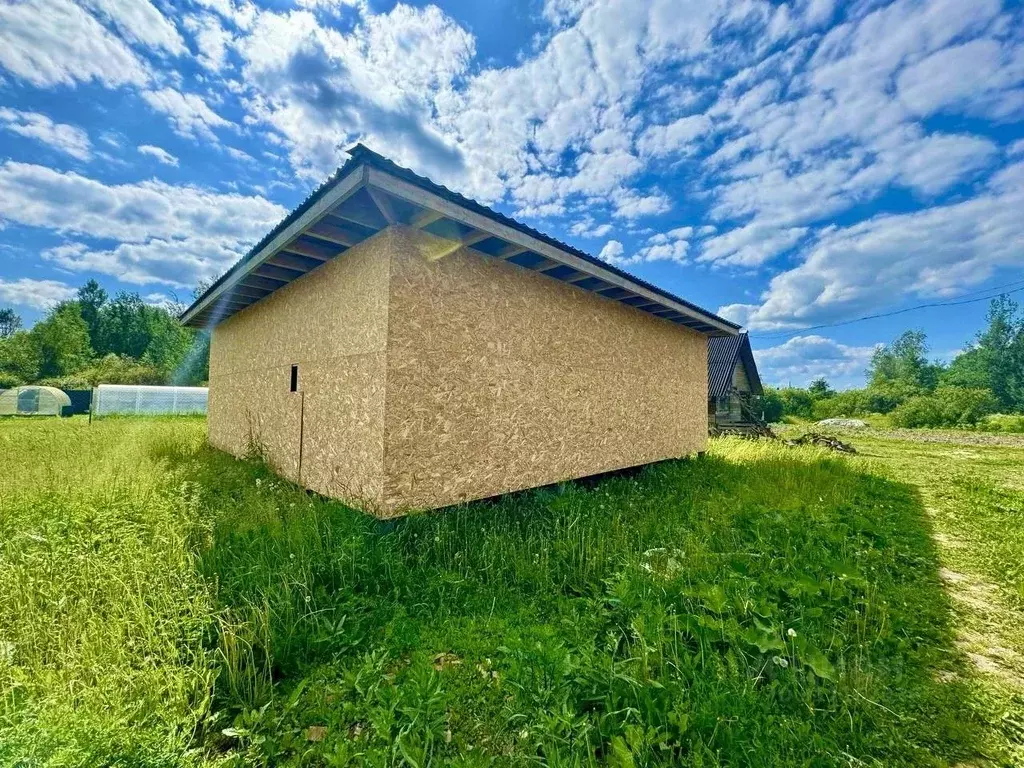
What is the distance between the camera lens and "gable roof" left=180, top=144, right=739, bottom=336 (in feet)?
12.3

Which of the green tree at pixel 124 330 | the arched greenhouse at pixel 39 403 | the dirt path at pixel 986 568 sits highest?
the green tree at pixel 124 330

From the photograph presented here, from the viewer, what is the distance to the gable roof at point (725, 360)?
661 inches

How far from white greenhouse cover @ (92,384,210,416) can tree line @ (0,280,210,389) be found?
1079cm

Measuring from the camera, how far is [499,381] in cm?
547

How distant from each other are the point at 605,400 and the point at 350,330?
4391 millimetres

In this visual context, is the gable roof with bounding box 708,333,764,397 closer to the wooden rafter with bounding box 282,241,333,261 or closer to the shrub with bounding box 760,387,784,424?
the shrub with bounding box 760,387,784,424

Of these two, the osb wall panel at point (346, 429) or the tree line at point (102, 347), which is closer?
the osb wall panel at point (346, 429)

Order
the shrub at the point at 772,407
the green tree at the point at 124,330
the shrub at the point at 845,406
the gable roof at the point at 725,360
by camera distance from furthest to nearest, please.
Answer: the green tree at the point at 124,330 < the shrub at the point at 845,406 < the shrub at the point at 772,407 < the gable roof at the point at 725,360

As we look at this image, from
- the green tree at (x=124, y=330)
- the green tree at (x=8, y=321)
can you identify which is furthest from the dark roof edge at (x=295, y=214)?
the green tree at (x=8, y=321)

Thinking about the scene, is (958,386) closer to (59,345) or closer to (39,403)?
(39,403)

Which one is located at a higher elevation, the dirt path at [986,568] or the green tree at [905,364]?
the green tree at [905,364]

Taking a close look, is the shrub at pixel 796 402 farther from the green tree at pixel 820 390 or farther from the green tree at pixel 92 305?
the green tree at pixel 92 305

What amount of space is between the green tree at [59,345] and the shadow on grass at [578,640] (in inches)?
2098

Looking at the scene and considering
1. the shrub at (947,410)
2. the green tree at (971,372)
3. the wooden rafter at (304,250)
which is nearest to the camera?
the wooden rafter at (304,250)
